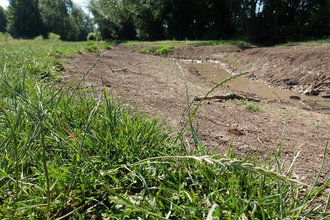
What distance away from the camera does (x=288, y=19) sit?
57.3 feet

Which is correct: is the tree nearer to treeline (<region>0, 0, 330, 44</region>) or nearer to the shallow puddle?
treeline (<region>0, 0, 330, 44</region>)

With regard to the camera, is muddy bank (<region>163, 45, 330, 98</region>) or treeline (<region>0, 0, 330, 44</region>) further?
treeline (<region>0, 0, 330, 44</region>)

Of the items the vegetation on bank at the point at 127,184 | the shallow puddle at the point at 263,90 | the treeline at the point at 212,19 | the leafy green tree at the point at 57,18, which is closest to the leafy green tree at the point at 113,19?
the treeline at the point at 212,19

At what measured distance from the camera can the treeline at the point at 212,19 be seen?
1548cm

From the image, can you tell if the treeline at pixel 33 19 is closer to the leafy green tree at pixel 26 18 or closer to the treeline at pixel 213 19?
the leafy green tree at pixel 26 18

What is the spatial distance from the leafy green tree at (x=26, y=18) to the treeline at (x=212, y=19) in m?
26.4

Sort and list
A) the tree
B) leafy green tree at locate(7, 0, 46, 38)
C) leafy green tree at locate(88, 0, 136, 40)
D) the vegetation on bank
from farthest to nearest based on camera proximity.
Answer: leafy green tree at locate(7, 0, 46, 38)
the tree
leafy green tree at locate(88, 0, 136, 40)
the vegetation on bank

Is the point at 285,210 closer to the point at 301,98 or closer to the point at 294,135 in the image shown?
the point at 294,135

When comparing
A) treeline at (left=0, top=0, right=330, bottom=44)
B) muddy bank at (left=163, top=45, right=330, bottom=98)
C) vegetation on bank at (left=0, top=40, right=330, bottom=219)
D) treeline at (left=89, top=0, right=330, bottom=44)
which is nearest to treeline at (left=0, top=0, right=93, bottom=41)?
treeline at (left=0, top=0, right=330, bottom=44)

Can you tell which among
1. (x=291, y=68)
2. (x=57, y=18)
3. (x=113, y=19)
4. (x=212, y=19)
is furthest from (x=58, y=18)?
(x=291, y=68)

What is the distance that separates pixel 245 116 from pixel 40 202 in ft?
8.03

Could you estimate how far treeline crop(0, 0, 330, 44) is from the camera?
50.8 ft

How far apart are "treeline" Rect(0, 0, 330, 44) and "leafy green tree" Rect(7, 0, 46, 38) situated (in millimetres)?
26438

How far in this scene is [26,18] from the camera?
167 ft
